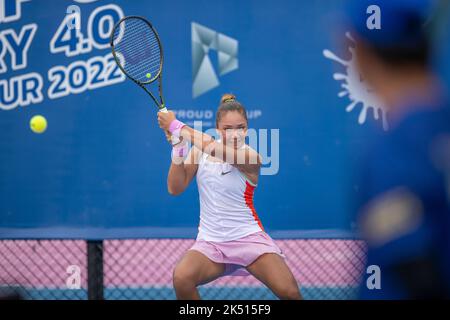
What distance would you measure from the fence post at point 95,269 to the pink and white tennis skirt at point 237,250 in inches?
39.8

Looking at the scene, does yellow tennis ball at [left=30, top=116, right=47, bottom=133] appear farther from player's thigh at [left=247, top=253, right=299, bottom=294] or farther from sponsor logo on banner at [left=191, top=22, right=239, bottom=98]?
player's thigh at [left=247, top=253, right=299, bottom=294]

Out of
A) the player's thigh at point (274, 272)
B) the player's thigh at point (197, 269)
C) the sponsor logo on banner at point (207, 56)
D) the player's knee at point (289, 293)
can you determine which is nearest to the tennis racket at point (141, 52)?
the sponsor logo on banner at point (207, 56)

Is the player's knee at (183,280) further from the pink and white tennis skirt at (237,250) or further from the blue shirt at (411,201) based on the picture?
the blue shirt at (411,201)

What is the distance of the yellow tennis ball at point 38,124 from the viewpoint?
546cm

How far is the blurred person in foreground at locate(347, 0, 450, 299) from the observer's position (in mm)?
1616

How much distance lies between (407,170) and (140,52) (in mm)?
2932

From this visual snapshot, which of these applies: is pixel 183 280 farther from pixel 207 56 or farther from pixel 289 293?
pixel 207 56

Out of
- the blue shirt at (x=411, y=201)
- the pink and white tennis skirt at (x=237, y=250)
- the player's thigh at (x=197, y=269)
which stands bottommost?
the player's thigh at (x=197, y=269)

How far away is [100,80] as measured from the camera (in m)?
5.46

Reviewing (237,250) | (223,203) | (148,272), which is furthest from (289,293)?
(148,272)

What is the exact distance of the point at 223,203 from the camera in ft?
12.6
